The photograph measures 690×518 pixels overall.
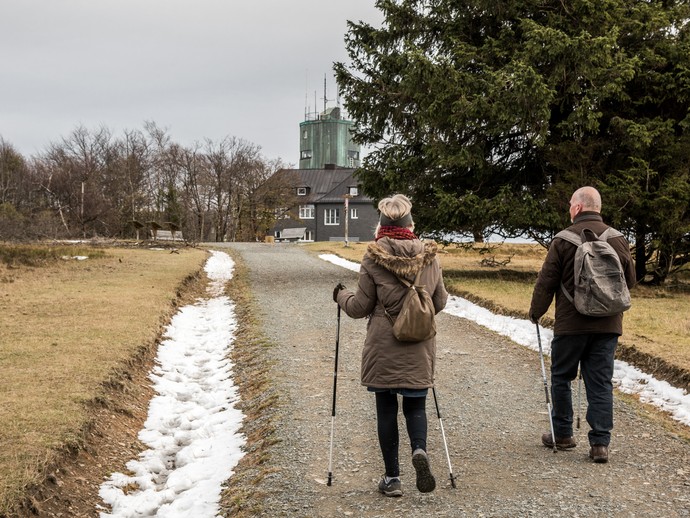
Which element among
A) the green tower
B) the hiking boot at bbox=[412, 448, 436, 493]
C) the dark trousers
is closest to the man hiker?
the dark trousers

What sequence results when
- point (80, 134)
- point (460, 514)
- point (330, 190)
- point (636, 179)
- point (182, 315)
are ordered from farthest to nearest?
point (330, 190)
point (80, 134)
point (636, 179)
point (182, 315)
point (460, 514)

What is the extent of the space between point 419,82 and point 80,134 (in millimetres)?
61645

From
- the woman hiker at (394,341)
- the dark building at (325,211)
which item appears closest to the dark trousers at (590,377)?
the woman hiker at (394,341)

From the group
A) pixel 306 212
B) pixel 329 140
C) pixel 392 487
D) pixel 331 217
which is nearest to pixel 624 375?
→ pixel 392 487

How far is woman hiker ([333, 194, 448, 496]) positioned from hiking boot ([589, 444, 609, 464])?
5.44ft

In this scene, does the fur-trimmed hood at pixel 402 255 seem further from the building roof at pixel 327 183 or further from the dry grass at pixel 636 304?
the building roof at pixel 327 183

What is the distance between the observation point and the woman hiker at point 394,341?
4.97 metres

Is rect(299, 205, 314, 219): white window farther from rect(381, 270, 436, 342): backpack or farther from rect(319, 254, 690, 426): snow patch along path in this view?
rect(381, 270, 436, 342): backpack

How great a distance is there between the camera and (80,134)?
7281cm

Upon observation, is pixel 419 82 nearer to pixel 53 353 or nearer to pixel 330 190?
pixel 53 353

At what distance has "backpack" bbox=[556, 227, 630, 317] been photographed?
18.4ft

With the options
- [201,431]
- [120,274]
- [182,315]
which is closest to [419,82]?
[182,315]

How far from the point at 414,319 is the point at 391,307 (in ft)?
0.72

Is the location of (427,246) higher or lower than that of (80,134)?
lower
